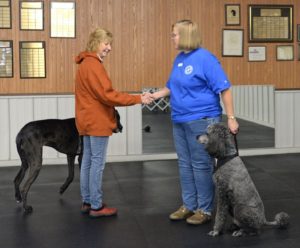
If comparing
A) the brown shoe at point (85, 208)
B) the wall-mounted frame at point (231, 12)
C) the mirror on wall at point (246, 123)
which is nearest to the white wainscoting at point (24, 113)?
the mirror on wall at point (246, 123)

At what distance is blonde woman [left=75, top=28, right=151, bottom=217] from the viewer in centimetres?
364

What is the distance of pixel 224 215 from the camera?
335cm

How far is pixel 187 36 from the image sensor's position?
11.3ft

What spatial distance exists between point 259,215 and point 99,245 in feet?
3.32

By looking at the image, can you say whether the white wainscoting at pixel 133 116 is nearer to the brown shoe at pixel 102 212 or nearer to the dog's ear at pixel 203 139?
the brown shoe at pixel 102 212

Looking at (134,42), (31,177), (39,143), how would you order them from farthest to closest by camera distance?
(134,42)
(39,143)
(31,177)

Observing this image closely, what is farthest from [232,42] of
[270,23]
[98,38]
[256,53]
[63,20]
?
[98,38]

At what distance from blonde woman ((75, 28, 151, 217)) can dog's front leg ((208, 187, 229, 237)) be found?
0.90 meters

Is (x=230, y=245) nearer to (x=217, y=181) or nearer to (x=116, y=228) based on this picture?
(x=217, y=181)

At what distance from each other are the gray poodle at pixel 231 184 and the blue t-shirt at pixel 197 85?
9.8 inches

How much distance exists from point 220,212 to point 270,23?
3.72m

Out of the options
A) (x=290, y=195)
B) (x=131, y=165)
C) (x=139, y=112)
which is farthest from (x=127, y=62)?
(x=290, y=195)

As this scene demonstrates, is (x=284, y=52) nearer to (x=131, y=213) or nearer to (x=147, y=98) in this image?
(x=147, y=98)

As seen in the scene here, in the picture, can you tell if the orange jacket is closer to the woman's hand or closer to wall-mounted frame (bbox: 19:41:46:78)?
the woman's hand
